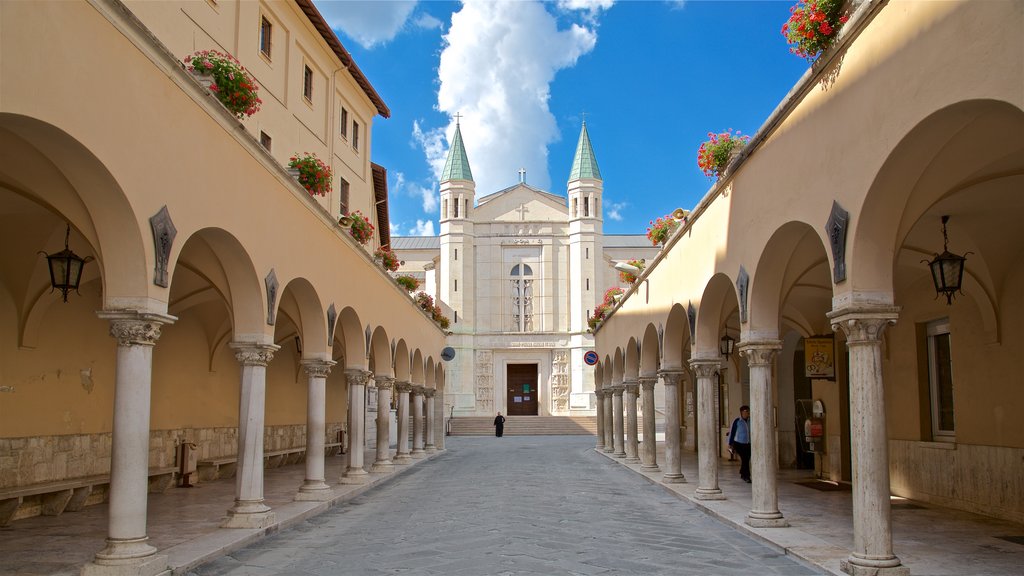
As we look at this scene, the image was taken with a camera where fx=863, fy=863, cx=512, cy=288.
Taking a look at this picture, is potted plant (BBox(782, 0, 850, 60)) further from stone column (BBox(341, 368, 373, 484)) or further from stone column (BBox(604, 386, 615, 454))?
stone column (BBox(604, 386, 615, 454))

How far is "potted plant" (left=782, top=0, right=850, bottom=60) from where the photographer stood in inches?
349

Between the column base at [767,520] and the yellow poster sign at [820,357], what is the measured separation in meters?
6.45

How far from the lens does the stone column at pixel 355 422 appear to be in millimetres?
19203

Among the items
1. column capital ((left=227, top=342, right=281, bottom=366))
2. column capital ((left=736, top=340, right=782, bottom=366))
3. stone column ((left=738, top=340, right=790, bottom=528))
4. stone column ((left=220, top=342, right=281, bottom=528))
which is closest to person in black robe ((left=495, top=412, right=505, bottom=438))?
stone column ((left=220, top=342, right=281, bottom=528))

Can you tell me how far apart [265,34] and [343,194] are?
7729 mm

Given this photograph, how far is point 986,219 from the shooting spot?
11.0 meters

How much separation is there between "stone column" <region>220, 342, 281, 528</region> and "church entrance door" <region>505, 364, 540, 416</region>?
4564 centimetres

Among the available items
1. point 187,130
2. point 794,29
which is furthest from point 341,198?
point 794,29

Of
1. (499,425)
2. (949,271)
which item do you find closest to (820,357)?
(949,271)

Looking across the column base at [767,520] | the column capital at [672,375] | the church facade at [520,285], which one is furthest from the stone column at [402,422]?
the church facade at [520,285]

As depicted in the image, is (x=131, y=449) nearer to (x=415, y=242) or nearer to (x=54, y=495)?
(x=54, y=495)

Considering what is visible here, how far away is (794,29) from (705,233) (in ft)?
19.4

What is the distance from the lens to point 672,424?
17875mm

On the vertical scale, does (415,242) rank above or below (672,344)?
above
